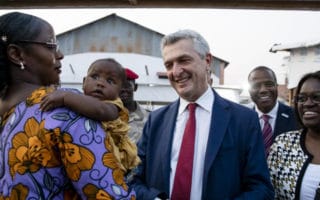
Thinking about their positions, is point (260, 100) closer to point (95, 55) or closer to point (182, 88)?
point (182, 88)

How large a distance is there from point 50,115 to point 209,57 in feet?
4.72

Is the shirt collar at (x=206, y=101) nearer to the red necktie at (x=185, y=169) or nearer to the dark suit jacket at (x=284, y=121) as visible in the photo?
the red necktie at (x=185, y=169)

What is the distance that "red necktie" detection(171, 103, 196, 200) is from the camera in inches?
88.0

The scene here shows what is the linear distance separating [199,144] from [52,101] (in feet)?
3.82

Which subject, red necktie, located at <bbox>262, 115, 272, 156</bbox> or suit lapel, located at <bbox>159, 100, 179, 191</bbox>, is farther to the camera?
red necktie, located at <bbox>262, 115, 272, 156</bbox>

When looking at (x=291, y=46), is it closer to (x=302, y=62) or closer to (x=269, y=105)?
(x=302, y=62)

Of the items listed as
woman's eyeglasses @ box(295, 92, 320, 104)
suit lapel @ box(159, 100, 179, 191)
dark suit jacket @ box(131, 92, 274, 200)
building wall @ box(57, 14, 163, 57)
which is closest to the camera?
dark suit jacket @ box(131, 92, 274, 200)

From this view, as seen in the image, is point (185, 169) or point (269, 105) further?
point (269, 105)

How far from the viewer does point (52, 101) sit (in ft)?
4.40

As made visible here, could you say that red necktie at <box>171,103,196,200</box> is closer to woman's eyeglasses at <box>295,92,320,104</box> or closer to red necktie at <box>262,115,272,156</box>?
woman's eyeglasses at <box>295,92,320,104</box>

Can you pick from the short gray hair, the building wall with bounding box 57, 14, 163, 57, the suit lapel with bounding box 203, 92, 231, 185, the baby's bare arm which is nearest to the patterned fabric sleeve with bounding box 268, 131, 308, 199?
the suit lapel with bounding box 203, 92, 231, 185

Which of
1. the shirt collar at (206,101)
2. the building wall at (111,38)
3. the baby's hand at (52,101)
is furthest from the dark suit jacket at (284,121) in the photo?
the building wall at (111,38)

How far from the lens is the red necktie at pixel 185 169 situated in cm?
223

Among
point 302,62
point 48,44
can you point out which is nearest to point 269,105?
point 48,44
